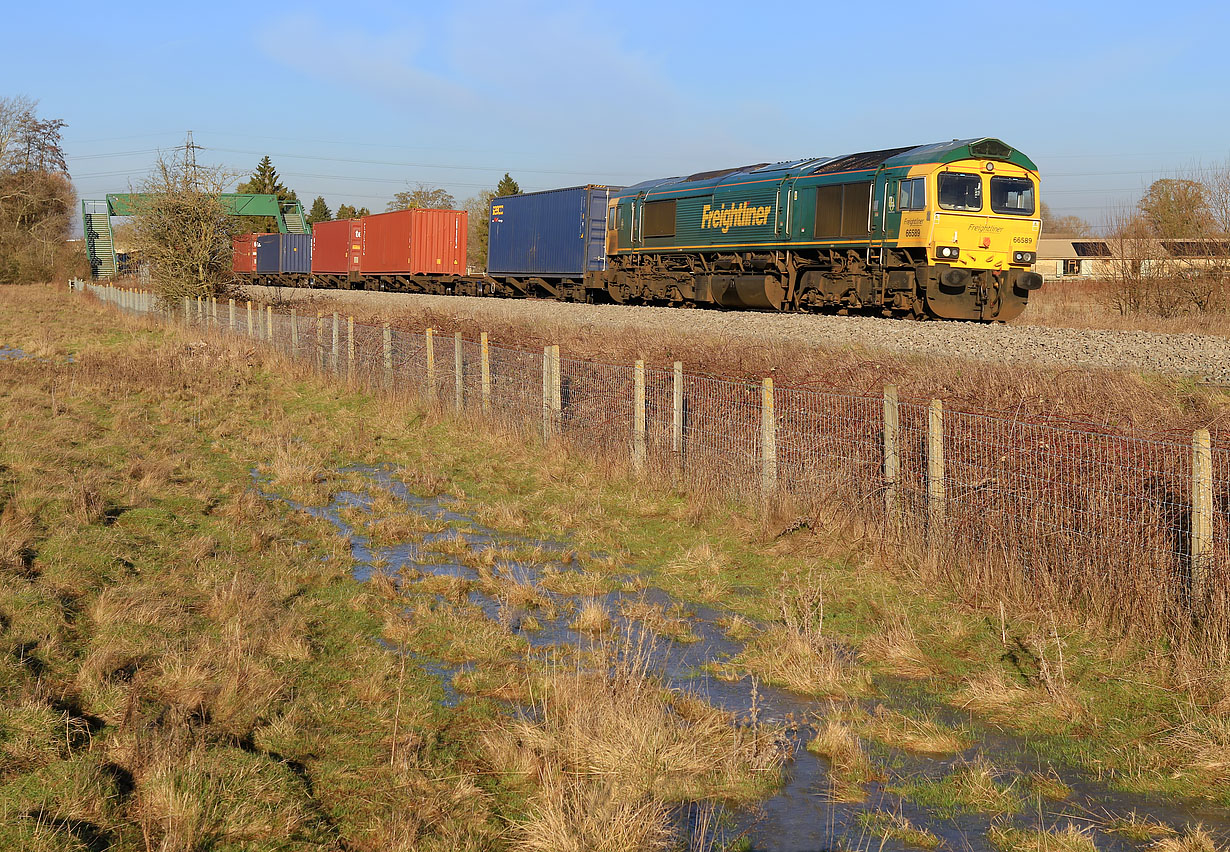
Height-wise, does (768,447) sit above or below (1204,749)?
above

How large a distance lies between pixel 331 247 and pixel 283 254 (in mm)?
9286

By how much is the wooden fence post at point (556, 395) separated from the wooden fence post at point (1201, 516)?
799 centimetres

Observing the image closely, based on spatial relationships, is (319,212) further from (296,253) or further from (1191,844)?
(1191,844)

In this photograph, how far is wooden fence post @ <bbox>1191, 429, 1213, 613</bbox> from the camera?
20.3 ft

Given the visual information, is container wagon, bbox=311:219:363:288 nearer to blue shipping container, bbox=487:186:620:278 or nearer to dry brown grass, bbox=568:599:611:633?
blue shipping container, bbox=487:186:620:278

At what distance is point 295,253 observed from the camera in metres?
59.0

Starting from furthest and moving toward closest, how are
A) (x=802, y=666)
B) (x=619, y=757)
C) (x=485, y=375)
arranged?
(x=485, y=375) → (x=802, y=666) → (x=619, y=757)

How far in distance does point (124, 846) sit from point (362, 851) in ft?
2.96

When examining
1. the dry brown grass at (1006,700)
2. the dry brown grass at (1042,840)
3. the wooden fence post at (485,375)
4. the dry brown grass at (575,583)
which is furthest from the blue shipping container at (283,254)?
the dry brown grass at (1042,840)

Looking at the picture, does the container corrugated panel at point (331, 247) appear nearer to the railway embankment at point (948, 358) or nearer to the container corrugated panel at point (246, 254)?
the container corrugated panel at point (246, 254)

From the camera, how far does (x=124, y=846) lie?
13.1 ft

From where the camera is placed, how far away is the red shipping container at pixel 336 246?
50219 millimetres

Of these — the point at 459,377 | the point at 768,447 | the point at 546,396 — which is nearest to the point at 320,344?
the point at 459,377

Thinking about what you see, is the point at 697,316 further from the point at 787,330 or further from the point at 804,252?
the point at 787,330
